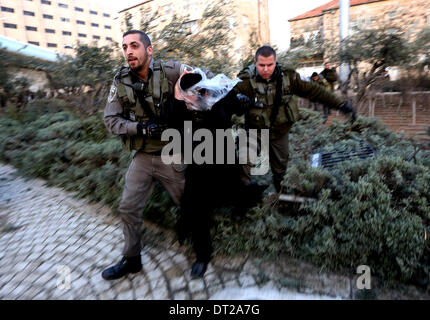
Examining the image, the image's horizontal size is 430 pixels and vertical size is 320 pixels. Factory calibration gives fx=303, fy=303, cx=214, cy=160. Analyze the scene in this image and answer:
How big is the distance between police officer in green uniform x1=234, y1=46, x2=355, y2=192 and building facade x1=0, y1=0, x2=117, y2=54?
59.0 m

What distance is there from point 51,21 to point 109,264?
246 ft

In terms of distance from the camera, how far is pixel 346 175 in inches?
113

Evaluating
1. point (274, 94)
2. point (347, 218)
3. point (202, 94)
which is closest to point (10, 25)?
point (274, 94)

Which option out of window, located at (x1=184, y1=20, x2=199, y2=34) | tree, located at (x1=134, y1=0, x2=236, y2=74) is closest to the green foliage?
tree, located at (x1=134, y1=0, x2=236, y2=74)

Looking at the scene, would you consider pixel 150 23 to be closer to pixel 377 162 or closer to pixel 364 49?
pixel 364 49

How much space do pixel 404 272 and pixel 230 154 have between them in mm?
1589

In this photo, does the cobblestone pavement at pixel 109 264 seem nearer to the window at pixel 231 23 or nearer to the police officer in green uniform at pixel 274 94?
the police officer in green uniform at pixel 274 94

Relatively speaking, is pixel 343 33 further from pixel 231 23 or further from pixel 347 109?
pixel 347 109

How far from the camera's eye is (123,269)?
2.67 meters

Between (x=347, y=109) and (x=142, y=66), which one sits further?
(x=347, y=109)

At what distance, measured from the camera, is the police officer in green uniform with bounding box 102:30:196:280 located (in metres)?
2.47
